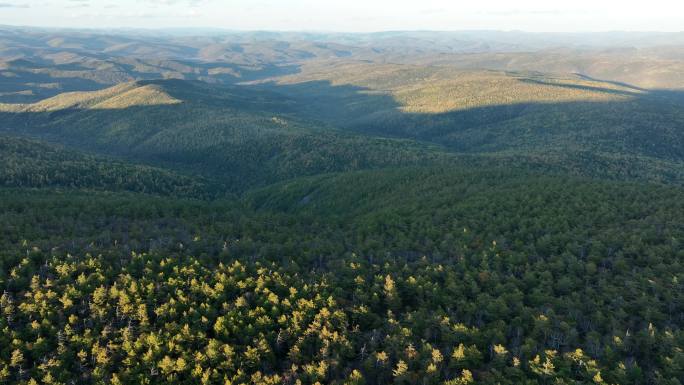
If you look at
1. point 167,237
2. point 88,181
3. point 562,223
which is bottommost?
point 88,181

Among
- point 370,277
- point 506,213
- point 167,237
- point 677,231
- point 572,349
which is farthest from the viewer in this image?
point 506,213

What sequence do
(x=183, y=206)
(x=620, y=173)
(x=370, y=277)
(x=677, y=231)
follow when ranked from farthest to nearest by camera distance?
(x=620, y=173) → (x=183, y=206) → (x=677, y=231) → (x=370, y=277)

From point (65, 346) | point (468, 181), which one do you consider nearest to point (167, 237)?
point (65, 346)

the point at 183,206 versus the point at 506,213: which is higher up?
the point at 506,213

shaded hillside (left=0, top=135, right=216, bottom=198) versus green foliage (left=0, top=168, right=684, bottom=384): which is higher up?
green foliage (left=0, top=168, right=684, bottom=384)

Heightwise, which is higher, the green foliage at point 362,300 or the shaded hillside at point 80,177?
the green foliage at point 362,300

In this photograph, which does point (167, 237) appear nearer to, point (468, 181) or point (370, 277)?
point (370, 277)

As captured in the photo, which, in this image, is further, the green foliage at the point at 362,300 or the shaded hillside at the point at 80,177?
the shaded hillside at the point at 80,177

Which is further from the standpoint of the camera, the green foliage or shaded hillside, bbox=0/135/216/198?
shaded hillside, bbox=0/135/216/198

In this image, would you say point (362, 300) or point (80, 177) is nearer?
point (362, 300)

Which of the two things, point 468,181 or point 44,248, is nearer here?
point 44,248

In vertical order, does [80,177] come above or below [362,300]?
below
